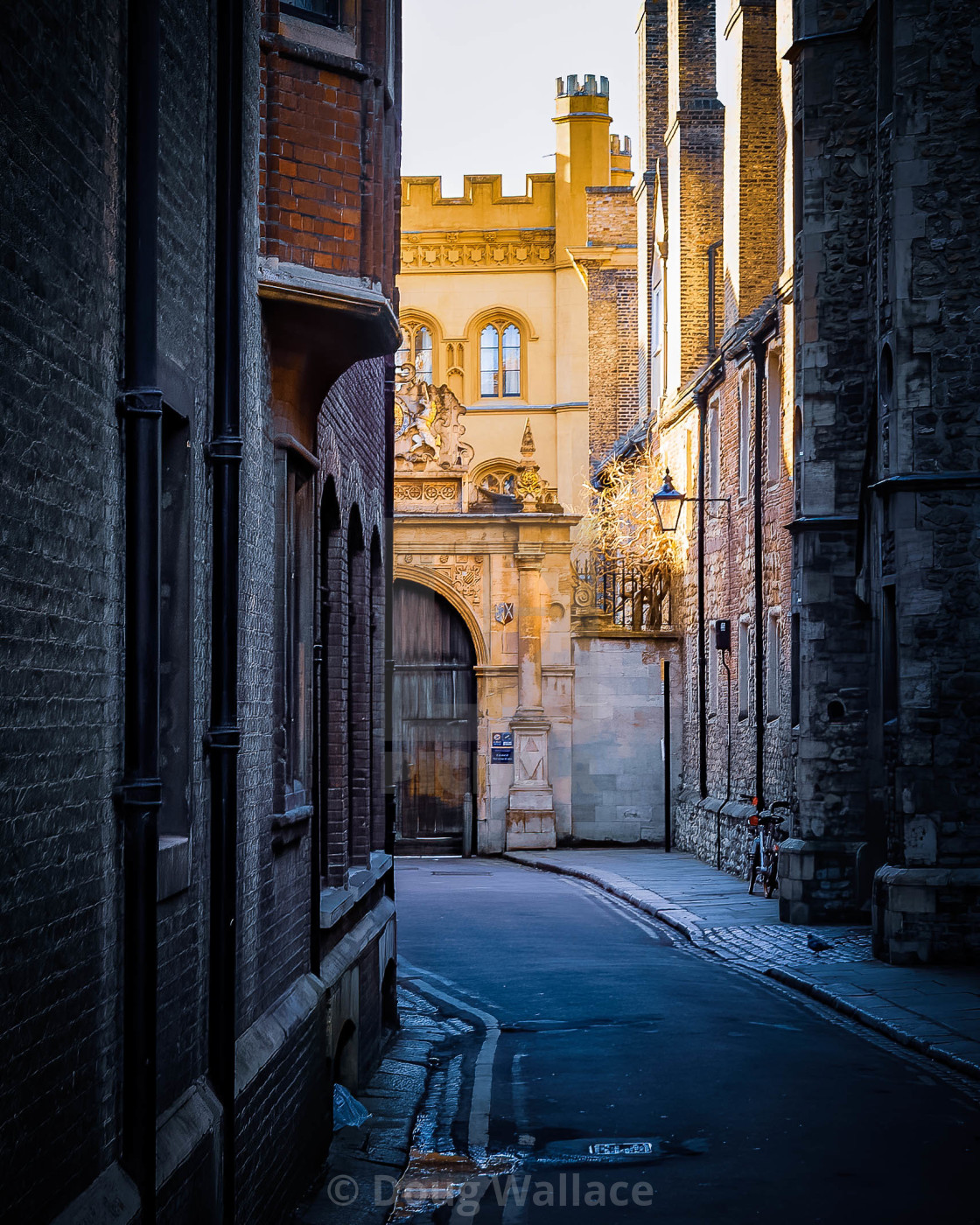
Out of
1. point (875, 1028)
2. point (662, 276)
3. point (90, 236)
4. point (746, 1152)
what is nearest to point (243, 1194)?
point (746, 1152)

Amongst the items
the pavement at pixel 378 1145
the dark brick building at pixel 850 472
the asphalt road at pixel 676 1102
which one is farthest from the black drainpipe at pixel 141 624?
the dark brick building at pixel 850 472

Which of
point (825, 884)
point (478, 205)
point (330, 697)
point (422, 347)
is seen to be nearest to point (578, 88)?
point (478, 205)

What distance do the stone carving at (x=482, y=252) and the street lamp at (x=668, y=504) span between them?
16.2 metres

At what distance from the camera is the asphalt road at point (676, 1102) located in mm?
7586

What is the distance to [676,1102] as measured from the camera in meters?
9.57

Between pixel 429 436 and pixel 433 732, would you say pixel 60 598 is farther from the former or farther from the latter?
pixel 429 436

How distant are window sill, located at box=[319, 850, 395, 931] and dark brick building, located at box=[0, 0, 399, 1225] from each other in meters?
0.06

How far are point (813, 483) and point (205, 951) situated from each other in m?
14.0

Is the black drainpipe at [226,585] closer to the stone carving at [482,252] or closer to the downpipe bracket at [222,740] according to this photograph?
the downpipe bracket at [222,740]

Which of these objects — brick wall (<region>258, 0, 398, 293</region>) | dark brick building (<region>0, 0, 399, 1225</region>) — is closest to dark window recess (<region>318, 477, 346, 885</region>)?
dark brick building (<region>0, 0, 399, 1225</region>)

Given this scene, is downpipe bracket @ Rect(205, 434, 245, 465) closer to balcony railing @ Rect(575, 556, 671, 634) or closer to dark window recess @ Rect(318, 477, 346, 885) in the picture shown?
dark window recess @ Rect(318, 477, 346, 885)

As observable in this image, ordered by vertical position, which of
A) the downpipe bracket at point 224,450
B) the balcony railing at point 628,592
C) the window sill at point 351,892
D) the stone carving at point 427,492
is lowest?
the window sill at point 351,892

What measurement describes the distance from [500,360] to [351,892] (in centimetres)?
3609

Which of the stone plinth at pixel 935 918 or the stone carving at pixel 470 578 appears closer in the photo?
the stone plinth at pixel 935 918
